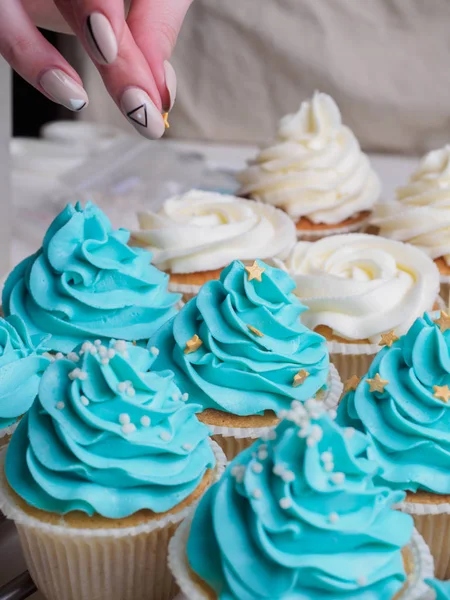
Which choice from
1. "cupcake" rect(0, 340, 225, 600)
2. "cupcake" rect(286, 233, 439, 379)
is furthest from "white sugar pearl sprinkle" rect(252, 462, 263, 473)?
"cupcake" rect(286, 233, 439, 379)

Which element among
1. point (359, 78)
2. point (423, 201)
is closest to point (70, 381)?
point (423, 201)

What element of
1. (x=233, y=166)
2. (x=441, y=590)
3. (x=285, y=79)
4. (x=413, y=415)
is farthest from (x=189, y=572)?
(x=285, y=79)

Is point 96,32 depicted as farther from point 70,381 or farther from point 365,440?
point 365,440

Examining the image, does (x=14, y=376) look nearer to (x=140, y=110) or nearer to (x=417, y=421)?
(x=140, y=110)

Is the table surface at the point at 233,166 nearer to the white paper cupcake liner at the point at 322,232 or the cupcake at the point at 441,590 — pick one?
the white paper cupcake liner at the point at 322,232

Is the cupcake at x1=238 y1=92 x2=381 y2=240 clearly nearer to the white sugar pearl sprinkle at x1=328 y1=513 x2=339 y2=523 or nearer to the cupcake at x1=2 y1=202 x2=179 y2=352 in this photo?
the cupcake at x1=2 y1=202 x2=179 y2=352

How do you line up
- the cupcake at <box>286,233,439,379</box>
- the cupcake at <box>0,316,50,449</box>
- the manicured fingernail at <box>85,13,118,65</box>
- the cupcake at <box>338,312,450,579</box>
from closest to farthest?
the manicured fingernail at <box>85,13,118,65</box>, the cupcake at <box>338,312,450,579</box>, the cupcake at <box>0,316,50,449</box>, the cupcake at <box>286,233,439,379</box>

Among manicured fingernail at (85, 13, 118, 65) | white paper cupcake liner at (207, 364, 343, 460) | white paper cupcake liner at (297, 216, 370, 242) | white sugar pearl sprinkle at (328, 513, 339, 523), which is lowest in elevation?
white paper cupcake liner at (297, 216, 370, 242)
